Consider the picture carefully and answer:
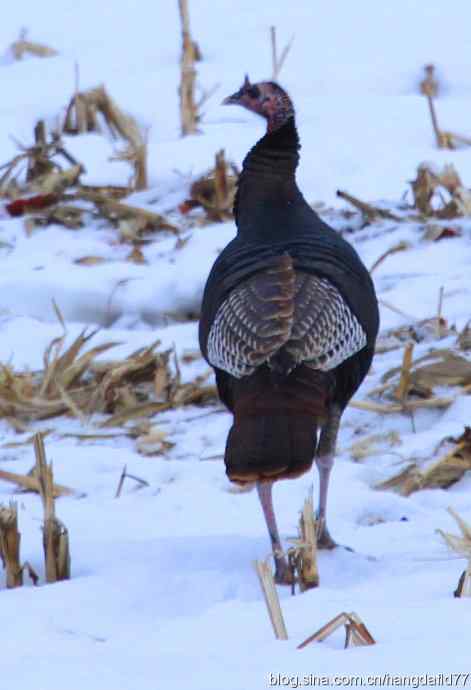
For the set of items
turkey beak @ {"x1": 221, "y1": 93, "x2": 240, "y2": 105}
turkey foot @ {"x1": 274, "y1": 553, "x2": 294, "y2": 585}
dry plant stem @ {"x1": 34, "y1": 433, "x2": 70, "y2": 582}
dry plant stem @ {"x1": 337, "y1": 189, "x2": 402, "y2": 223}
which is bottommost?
turkey foot @ {"x1": 274, "y1": 553, "x2": 294, "y2": 585}

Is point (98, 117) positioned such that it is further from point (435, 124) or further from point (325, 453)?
point (325, 453)

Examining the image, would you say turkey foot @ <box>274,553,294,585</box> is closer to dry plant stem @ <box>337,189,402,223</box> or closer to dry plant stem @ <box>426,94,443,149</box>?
dry plant stem @ <box>337,189,402,223</box>

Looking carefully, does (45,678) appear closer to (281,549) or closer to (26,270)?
(281,549)

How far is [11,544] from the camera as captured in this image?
4887 millimetres

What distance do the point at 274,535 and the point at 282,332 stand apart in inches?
25.6

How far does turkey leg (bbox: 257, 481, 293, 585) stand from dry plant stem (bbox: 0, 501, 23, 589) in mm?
745

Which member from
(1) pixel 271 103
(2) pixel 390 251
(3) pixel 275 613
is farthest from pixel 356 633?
(2) pixel 390 251

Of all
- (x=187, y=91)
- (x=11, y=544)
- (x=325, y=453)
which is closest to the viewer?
(x=11, y=544)

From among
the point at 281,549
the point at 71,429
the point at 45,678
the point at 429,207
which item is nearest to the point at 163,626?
the point at 45,678

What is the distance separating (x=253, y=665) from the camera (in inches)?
137

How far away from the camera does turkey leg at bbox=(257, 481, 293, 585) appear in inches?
201

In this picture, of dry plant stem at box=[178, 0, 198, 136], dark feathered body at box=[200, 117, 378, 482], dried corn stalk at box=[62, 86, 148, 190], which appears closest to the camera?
dark feathered body at box=[200, 117, 378, 482]

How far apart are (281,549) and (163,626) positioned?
1.08 m

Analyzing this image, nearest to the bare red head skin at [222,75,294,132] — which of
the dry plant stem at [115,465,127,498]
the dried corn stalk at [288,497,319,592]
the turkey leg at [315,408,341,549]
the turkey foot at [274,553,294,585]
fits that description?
the turkey leg at [315,408,341,549]
